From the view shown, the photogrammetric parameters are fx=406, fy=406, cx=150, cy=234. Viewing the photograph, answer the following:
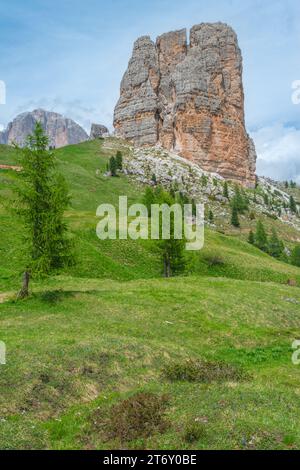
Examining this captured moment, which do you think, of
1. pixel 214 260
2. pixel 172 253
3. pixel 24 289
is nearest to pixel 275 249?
pixel 214 260

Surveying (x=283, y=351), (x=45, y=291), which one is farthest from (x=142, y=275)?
(x=283, y=351)

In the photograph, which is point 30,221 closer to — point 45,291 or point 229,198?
point 45,291

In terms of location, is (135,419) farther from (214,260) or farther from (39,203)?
(214,260)

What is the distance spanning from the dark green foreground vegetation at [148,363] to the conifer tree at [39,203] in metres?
1.94

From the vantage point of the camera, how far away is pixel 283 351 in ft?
89.7

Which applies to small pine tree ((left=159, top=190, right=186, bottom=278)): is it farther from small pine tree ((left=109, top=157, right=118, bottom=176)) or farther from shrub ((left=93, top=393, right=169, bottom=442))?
small pine tree ((left=109, top=157, right=118, bottom=176))

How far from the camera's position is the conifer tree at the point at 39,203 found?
3180 centimetres

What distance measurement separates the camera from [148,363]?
21.4 meters

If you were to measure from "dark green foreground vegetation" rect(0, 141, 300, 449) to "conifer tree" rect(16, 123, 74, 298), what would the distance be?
1.94 metres

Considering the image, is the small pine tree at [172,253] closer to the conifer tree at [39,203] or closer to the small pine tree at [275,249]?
the conifer tree at [39,203]

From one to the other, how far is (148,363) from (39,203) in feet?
54.6

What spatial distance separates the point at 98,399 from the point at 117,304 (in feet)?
50.4

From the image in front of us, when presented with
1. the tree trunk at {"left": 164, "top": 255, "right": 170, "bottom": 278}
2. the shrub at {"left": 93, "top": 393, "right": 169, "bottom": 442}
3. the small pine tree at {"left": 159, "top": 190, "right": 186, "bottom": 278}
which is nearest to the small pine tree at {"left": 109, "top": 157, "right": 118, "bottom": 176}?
the small pine tree at {"left": 159, "top": 190, "right": 186, "bottom": 278}
